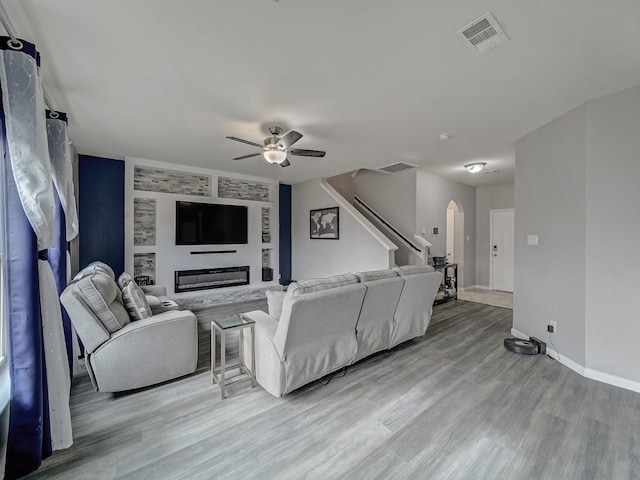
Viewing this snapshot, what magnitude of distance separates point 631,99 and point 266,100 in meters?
3.35

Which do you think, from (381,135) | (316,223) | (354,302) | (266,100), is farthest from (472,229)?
(266,100)

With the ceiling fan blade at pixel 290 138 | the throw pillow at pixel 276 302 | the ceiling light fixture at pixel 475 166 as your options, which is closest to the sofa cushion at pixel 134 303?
the throw pillow at pixel 276 302

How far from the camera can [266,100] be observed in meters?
2.70

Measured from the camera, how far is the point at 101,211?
4.67m

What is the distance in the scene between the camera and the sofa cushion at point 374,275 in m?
2.72

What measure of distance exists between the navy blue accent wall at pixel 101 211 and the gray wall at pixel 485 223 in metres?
7.89

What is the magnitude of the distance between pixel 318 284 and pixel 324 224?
397 centimetres

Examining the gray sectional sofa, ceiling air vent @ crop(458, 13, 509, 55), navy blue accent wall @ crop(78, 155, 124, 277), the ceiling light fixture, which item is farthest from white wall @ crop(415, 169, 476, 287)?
navy blue accent wall @ crop(78, 155, 124, 277)

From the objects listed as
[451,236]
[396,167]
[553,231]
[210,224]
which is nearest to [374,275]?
[553,231]

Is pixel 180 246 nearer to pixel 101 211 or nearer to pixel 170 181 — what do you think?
pixel 170 181

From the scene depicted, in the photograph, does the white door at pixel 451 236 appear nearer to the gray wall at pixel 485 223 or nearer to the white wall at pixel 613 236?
the gray wall at pixel 485 223

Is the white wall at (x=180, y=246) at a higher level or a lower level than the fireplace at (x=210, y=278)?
higher

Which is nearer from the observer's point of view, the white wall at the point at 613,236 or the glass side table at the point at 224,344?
the glass side table at the point at 224,344

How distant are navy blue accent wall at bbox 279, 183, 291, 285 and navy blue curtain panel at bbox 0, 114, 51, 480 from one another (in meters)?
5.36
